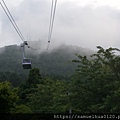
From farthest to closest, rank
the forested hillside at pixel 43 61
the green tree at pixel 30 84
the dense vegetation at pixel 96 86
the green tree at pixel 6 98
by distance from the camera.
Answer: the forested hillside at pixel 43 61 → the green tree at pixel 30 84 → the green tree at pixel 6 98 → the dense vegetation at pixel 96 86

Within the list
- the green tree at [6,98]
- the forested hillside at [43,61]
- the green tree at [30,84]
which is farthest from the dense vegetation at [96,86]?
the forested hillside at [43,61]

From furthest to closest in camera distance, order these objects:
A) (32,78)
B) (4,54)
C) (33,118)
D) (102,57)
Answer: (4,54) → (32,78) → (33,118) → (102,57)

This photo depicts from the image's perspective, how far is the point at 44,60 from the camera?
147 m

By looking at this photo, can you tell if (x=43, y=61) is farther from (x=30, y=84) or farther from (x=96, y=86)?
(x=96, y=86)

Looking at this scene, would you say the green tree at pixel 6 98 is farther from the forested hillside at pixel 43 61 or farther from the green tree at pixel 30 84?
the forested hillside at pixel 43 61

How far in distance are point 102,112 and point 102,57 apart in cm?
295

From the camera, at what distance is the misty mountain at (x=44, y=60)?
364ft

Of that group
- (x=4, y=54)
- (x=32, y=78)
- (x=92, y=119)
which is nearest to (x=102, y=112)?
(x=92, y=119)

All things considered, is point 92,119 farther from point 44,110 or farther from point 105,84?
point 44,110

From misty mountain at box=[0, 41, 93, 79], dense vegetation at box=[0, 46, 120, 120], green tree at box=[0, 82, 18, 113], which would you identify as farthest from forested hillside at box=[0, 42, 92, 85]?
dense vegetation at box=[0, 46, 120, 120]

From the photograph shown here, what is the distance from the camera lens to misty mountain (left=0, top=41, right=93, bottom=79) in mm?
110844

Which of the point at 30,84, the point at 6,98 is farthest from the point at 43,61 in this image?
the point at 6,98

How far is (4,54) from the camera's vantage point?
535ft

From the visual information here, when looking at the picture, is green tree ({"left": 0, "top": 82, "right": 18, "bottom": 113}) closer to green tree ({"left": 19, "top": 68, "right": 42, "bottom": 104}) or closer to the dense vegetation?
green tree ({"left": 19, "top": 68, "right": 42, "bottom": 104})
